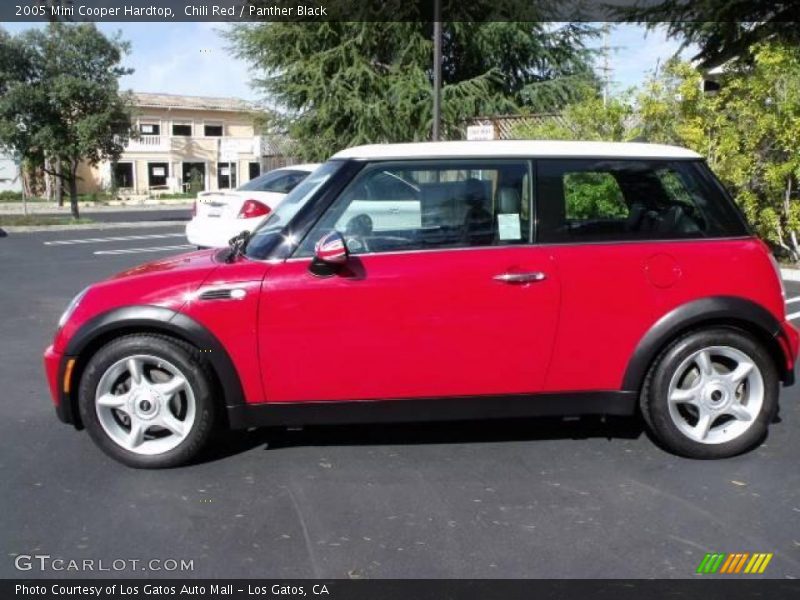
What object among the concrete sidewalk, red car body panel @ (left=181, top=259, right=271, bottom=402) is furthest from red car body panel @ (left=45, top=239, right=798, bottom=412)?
the concrete sidewalk

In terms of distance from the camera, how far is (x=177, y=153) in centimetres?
4978

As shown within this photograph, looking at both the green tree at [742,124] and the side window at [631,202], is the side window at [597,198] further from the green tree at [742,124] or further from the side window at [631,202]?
the green tree at [742,124]

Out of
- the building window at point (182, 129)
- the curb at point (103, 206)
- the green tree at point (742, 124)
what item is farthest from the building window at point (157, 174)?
the green tree at point (742, 124)

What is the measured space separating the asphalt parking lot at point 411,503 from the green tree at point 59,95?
20.6 m

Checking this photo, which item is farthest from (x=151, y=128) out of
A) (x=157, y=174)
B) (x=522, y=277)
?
(x=522, y=277)

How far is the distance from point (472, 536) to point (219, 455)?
1603mm

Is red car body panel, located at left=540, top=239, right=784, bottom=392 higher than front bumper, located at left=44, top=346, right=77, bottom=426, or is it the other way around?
red car body panel, located at left=540, top=239, right=784, bottom=392

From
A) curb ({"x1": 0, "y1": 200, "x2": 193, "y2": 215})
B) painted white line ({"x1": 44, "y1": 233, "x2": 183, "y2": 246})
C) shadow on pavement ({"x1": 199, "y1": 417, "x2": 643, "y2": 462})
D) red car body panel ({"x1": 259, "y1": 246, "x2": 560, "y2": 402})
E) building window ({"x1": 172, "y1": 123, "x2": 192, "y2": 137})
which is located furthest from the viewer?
building window ({"x1": 172, "y1": 123, "x2": 192, "y2": 137})

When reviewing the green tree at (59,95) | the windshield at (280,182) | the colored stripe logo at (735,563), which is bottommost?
the colored stripe logo at (735,563)

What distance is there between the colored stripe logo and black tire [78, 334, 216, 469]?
2377mm

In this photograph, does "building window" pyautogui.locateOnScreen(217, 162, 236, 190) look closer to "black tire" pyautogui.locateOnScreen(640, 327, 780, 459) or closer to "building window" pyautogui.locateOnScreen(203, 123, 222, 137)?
"building window" pyautogui.locateOnScreen(203, 123, 222, 137)

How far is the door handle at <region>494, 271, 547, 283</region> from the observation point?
396cm
